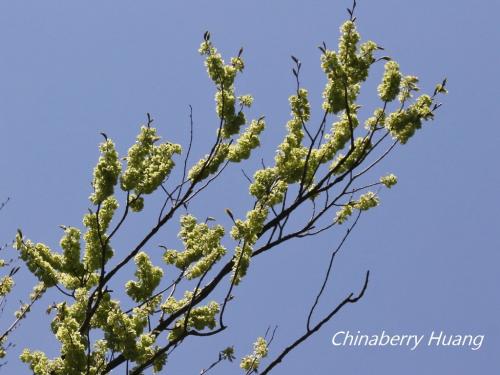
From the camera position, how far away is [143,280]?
6477mm

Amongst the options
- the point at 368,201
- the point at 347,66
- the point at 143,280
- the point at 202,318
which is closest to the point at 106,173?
the point at 143,280

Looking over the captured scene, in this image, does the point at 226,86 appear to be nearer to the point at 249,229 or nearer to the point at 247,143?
the point at 247,143

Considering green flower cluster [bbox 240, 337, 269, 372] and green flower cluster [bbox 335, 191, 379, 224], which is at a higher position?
green flower cluster [bbox 335, 191, 379, 224]

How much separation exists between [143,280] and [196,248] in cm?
85

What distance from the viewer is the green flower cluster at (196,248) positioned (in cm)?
675

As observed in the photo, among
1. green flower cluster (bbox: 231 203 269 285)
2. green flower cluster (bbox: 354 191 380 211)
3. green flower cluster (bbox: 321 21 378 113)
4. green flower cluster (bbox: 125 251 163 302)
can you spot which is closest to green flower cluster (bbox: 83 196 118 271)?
green flower cluster (bbox: 125 251 163 302)

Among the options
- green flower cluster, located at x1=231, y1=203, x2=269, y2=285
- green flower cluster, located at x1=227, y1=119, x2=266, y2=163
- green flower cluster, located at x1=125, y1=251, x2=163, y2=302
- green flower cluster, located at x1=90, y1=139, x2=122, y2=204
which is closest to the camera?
green flower cluster, located at x1=231, y1=203, x2=269, y2=285

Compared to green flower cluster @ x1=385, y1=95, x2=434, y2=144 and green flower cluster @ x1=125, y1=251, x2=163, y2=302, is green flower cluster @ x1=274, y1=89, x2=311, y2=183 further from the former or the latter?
green flower cluster @ x1=125, y1=251, x2=163, y2=302

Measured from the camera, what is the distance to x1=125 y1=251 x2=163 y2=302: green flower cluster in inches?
254

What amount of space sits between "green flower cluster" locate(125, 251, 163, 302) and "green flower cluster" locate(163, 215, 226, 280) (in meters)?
0.58

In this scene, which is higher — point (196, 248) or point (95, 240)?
point (196, 248)

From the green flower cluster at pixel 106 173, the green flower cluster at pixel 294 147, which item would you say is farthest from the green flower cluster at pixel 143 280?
the green flower cluster at pixel 294 147

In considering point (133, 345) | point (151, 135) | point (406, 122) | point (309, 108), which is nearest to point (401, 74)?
point (406, 122)

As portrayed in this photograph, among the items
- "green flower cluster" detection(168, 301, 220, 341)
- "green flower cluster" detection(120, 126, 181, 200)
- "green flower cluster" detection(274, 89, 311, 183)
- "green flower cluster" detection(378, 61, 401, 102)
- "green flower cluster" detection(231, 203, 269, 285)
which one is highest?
"green flower cluster" detection(378, 61, 401, 102)
